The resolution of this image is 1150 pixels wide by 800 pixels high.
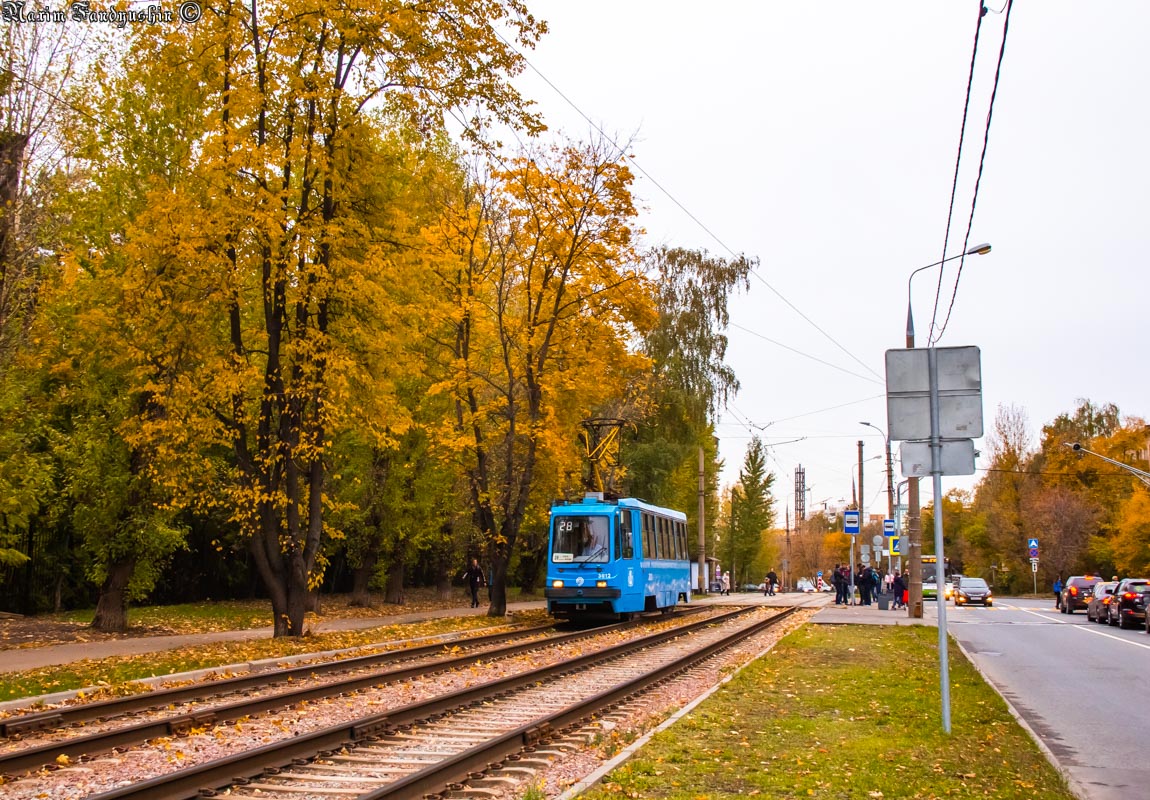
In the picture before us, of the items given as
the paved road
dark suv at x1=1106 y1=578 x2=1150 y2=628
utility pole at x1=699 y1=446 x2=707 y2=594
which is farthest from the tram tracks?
utility pole at x1=699 y1=446 x2=707 y2=594

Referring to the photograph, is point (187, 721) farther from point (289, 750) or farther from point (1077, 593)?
Result: point (1077, 593)

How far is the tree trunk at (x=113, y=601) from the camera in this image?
866 inches

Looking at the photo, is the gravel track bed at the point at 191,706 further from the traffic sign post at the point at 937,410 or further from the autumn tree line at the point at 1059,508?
the autumn tree line at the point at 1059,508

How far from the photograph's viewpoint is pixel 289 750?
8.41 m

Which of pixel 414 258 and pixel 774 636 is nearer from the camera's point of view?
pixel 414 258

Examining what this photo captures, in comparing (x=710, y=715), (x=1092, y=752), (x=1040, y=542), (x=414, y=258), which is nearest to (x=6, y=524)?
(x=414, y=258)

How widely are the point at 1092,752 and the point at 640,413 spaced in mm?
30983

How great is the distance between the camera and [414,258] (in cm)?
2180

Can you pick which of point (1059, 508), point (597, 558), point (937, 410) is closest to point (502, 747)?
point (937, 410)

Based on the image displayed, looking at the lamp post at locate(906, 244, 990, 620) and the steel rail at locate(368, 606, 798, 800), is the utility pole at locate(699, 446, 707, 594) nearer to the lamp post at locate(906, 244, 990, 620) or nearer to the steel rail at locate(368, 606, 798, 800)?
the lamp post at locate(906, 244, 990, 620)

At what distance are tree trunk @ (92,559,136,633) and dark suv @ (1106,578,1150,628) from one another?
90.9 feet

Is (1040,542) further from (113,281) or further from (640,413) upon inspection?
(113,281)

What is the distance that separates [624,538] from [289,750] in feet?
61.6

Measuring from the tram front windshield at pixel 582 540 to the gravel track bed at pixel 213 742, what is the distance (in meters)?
11.4
